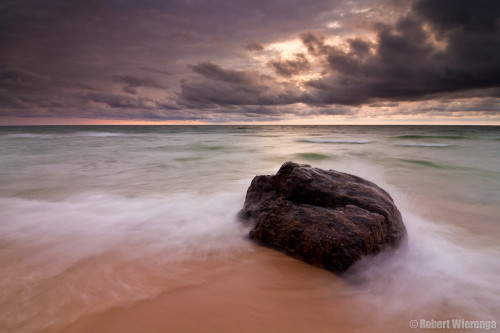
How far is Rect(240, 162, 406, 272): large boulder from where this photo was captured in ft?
8.38

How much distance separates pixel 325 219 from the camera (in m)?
2.77

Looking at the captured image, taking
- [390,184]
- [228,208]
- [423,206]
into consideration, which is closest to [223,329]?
[228,208]

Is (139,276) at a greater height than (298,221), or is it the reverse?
(298,221)

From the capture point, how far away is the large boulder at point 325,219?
2555mm

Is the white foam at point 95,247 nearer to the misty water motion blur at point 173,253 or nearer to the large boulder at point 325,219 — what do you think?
the misty water motion blur at point 173,253

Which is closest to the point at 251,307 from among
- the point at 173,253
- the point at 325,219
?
the point at 325,219

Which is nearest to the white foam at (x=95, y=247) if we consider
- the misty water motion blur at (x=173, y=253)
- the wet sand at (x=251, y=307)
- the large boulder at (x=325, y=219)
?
the misty water motion blur at (x=173, y=253)

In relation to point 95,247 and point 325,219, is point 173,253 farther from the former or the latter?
point 325,219

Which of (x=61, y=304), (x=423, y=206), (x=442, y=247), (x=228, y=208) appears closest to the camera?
(x=61, y=304)

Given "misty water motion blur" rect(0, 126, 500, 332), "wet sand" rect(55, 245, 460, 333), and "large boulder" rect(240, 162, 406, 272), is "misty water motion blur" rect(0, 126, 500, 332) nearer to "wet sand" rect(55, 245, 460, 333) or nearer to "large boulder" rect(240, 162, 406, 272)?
"wet sand" rect(55, 245, 460, 333)

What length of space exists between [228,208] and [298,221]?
207 cm

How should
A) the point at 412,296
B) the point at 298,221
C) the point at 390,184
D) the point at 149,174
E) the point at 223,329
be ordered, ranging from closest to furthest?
the point at 223,329, the point at 412,296, the point at 298,221, the point at 390,184, the point at 149,174

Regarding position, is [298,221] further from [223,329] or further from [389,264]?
[223,329]

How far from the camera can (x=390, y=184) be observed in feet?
23.5
